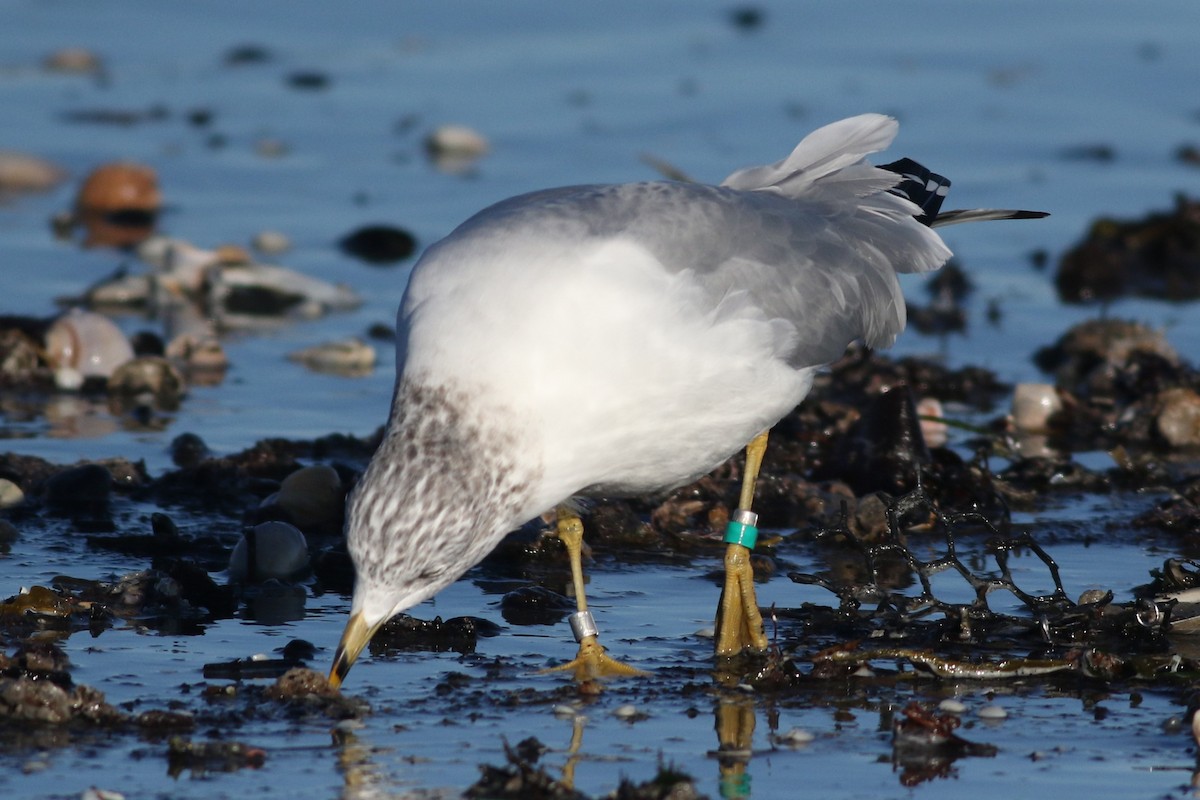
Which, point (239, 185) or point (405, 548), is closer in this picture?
point (405, 548)

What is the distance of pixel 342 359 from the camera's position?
30.4 ft

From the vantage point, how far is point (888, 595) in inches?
217

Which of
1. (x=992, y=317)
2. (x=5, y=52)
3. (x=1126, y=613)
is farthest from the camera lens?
(x=5, y=52)

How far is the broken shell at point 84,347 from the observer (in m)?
8.70

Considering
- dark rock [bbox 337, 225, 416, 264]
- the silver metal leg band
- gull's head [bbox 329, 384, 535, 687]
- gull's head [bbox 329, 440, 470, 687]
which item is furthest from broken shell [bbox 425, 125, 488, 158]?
gull's head [bbox 329, 440, 470, 687]

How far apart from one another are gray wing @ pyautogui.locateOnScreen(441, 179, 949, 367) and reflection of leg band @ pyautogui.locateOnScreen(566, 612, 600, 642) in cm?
95

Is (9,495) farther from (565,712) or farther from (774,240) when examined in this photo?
(774,240)

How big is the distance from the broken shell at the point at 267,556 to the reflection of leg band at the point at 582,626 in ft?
3.74

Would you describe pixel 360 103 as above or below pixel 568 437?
above

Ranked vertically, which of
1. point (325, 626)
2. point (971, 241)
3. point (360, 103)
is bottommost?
point (325, 626)

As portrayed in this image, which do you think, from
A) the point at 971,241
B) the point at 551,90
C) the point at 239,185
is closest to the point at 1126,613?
the point at 971,241

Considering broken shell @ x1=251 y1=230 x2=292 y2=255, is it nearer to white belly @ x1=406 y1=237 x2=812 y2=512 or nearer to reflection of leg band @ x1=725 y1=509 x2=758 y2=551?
reflection of leg band @ x1=725 y1=509 x2=758 y2=551

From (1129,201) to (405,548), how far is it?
348 inches

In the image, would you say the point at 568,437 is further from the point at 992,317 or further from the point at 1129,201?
the point at 1129,201
